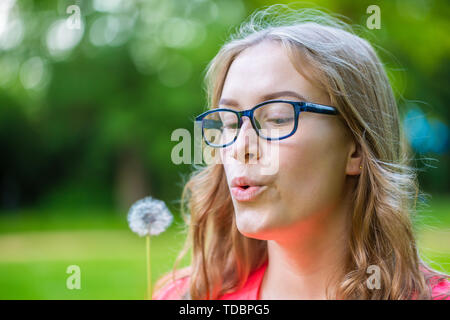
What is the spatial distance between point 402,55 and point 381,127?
22.5 feet

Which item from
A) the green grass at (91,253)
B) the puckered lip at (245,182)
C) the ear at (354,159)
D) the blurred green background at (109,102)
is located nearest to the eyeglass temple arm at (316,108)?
the ear at (354,159)

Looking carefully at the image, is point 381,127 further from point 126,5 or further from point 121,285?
point 126,5

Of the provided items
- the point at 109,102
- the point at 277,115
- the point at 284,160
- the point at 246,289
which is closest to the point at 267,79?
the point at 277,115

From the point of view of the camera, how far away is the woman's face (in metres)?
1.36

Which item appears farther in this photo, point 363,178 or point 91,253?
point 91,253

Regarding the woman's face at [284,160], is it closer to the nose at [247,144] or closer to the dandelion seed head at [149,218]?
the nose at [247,144]

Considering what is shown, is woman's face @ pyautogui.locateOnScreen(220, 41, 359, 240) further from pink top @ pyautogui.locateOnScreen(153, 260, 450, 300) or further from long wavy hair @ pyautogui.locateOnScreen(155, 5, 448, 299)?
pink top @ pyautogui.locateOnScreen(153, 260, 450, 300)

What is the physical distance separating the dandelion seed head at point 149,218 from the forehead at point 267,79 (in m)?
0.46

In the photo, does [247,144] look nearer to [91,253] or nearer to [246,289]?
[246,289]

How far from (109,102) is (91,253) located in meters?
7.16

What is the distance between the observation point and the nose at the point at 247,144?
4.50 ft

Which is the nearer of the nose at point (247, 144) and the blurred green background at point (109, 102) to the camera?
the nose at point (247, 144)

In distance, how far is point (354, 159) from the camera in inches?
58.1

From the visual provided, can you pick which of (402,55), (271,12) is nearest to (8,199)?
(402,55)
